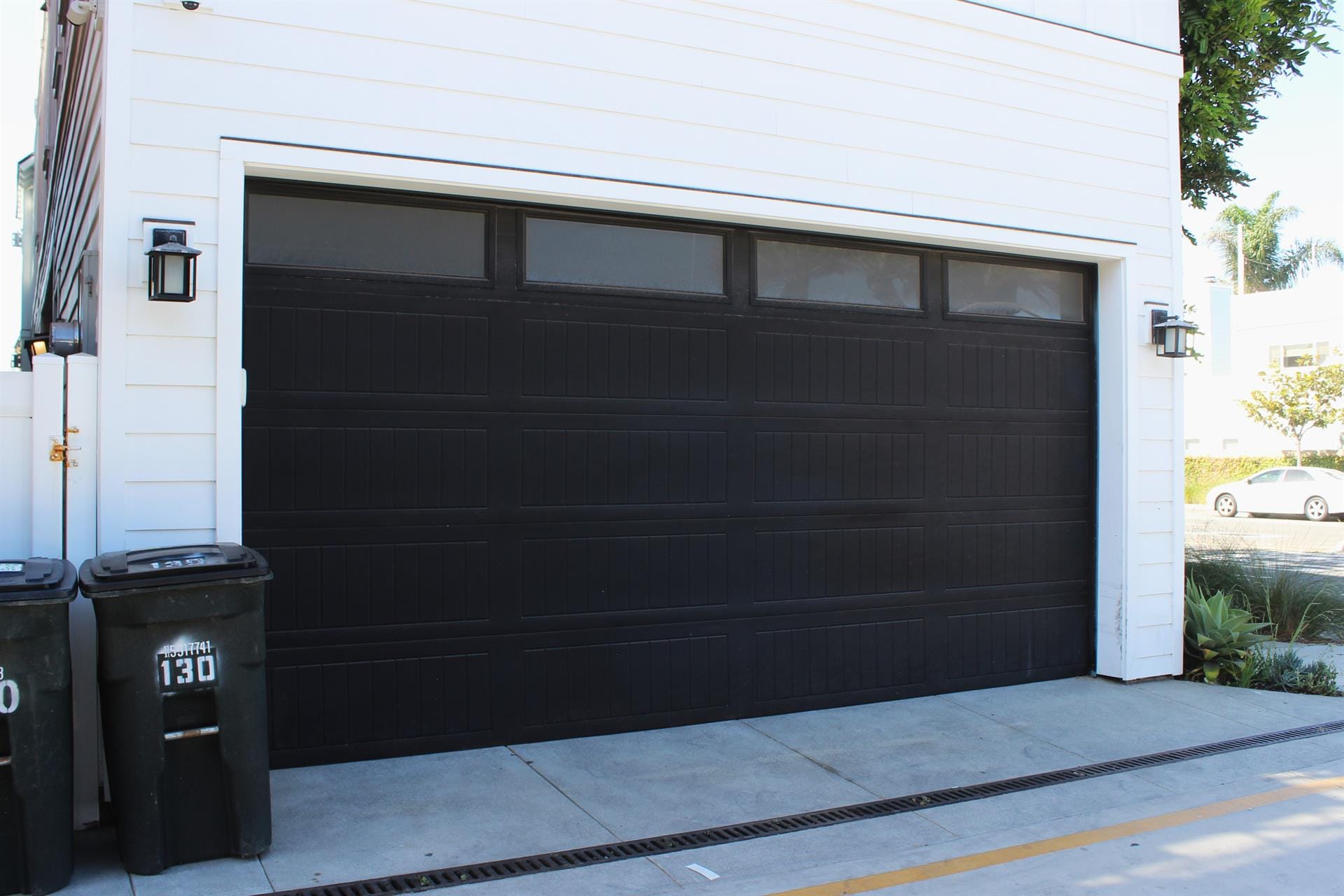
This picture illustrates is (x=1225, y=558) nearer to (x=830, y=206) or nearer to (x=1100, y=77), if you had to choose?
(x=1100, y=77)

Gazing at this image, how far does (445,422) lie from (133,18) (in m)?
2.31

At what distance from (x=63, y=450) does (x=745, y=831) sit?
3377 mm

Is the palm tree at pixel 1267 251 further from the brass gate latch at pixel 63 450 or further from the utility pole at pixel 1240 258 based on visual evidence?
the brass gate latch at pixel 63 450

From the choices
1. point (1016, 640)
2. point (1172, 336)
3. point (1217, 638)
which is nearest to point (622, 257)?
point (1016, 640)

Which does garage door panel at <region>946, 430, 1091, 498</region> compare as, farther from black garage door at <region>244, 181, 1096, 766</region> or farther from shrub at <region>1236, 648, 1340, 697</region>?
shrub at <region>1236, 648, 1340, 697</region>

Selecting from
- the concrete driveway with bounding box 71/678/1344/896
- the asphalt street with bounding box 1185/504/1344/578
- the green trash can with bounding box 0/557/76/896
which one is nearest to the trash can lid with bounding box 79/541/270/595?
the green trash can with bounding box 0/557/76/896

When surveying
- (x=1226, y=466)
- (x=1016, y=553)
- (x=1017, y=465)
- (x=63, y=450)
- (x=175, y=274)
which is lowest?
(x=1016, y=553)

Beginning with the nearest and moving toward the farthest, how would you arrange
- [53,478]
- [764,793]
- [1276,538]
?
[53,478]
[764,793]
[1276,538]

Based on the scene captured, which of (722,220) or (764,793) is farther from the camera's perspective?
(722,220)

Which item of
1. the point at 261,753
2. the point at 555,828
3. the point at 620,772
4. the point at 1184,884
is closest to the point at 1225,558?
the point at 1184,884

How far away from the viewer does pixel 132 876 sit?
3.80 metres

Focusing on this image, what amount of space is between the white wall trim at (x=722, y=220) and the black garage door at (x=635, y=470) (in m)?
0.13

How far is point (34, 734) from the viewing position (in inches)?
140

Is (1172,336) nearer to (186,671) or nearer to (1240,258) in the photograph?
(186,671)
